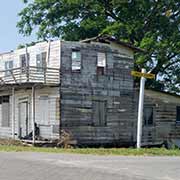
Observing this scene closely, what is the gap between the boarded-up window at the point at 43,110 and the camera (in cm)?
3065

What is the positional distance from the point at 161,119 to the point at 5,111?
35.5ft

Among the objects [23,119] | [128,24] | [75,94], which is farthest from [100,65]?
[128,24]

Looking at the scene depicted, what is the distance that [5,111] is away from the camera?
114 ft

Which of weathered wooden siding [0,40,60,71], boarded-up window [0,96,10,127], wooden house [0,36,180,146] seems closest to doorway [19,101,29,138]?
wooden house [0,36,180,146]

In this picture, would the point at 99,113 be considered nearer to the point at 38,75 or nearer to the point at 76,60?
the point at 76,60

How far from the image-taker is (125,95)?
3344 cm

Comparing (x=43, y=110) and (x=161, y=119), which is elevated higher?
(x=43, y=110)

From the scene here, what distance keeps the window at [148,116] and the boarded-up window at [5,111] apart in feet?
30.5

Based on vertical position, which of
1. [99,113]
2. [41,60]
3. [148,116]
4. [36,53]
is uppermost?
[36,53]

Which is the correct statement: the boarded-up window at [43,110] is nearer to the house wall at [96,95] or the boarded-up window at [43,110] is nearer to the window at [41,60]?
the house wall at [96,95]

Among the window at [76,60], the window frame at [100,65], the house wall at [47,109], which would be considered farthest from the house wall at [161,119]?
the house wall at [47,109]

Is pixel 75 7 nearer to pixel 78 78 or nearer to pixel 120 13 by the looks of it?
pixel 120 13

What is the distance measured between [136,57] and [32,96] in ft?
46.6

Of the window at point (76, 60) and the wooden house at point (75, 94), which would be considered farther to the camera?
the window at point (76, 60)
